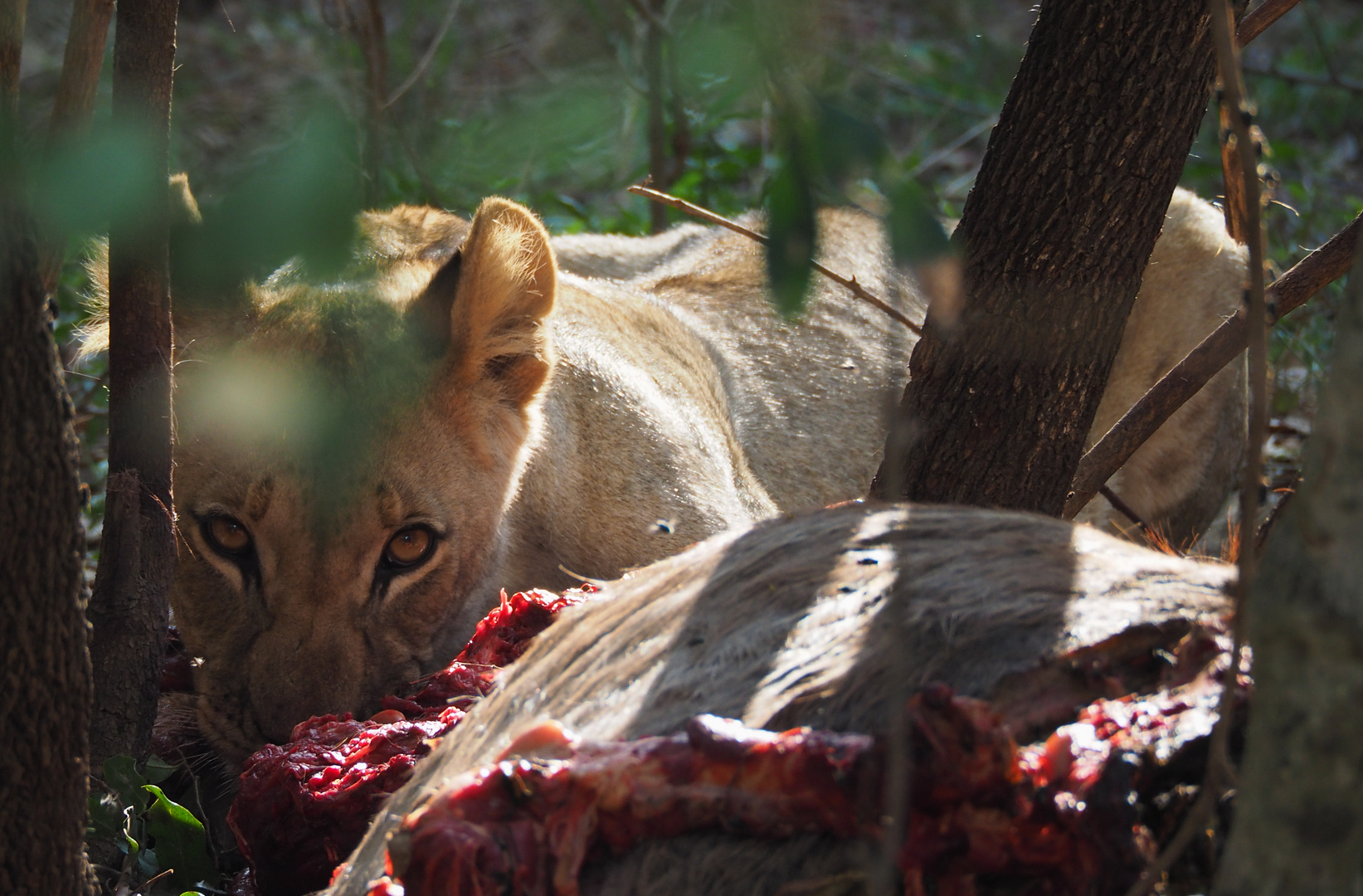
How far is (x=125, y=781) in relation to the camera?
7.40 ft

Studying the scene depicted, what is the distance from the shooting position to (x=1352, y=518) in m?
1.03

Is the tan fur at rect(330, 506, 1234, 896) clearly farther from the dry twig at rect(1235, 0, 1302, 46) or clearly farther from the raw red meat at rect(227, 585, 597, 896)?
the dry twig at rect(1235, 0, 1302, 46)

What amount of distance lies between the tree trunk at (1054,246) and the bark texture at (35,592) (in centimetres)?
131

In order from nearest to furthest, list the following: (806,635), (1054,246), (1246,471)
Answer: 1. (1246,471)
2. (806,635)
3. (1054,246)

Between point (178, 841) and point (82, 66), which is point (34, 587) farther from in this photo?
point (82, 66)

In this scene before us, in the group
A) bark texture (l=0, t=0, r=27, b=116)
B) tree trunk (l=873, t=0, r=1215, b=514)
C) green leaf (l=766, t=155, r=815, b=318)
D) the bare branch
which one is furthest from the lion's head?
the bare branch

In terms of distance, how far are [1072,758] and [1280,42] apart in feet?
35.0

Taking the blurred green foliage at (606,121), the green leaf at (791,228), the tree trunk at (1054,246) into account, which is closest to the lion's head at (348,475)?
the blurred green foliage at (606,121)

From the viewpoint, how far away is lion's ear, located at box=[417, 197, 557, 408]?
2977mm

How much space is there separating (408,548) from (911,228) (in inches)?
72.4

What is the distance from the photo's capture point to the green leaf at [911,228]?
1.30 meters

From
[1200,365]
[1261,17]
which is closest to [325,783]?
[1200,365]

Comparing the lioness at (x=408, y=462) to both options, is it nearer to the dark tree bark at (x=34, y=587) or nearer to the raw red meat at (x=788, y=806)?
the dark tree bark at (x=34, y=587)

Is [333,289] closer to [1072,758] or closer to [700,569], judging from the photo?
[700,569]
